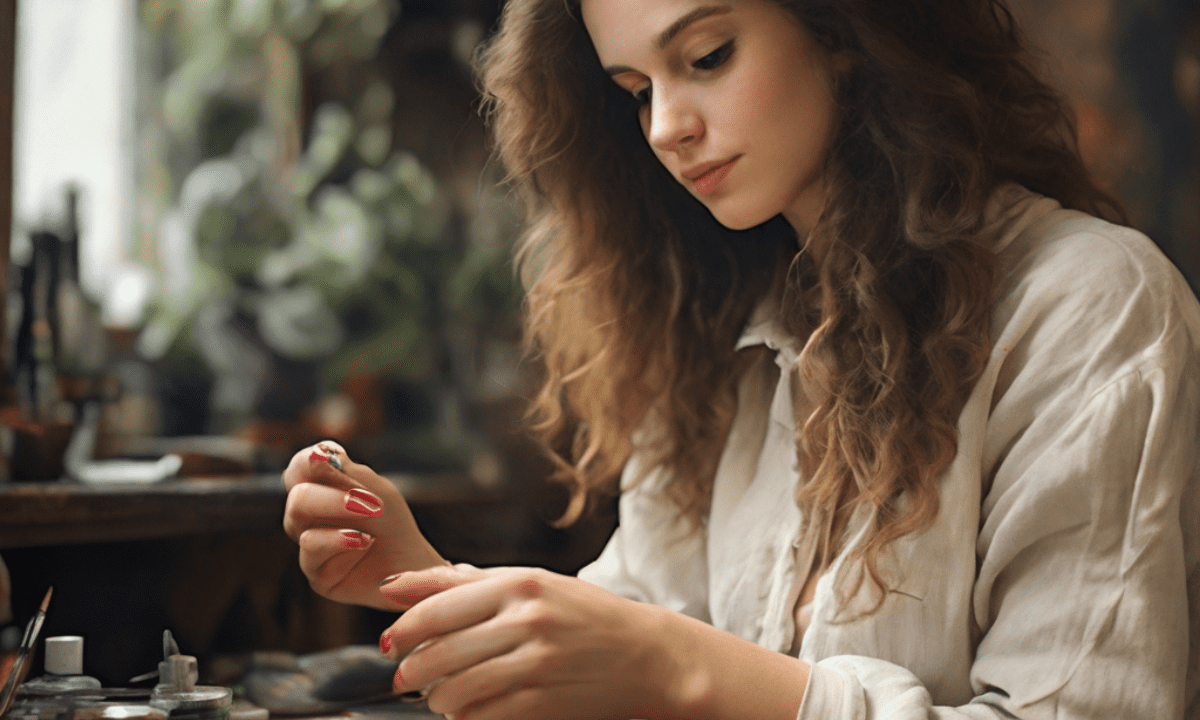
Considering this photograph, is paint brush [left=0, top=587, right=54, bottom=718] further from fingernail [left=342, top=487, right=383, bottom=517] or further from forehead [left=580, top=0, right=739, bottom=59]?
forehead [left=580, top=0, right=739, bottom=59]

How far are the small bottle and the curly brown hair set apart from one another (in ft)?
1.91

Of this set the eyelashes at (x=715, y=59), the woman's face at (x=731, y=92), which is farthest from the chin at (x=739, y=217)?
the eyelashes at (x=715, y=59)

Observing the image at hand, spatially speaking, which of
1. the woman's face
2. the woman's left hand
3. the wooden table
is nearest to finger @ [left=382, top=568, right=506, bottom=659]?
the woman's left hand

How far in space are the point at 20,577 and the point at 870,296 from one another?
1.15 meters

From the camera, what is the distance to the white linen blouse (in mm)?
776

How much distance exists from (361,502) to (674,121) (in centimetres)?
43

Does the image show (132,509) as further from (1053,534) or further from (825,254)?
(1053,534)

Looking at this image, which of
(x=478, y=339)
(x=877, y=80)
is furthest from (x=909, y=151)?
(x=478, y=339)

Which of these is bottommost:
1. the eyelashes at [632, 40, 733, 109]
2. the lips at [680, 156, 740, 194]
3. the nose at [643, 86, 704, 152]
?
the lips at [680, 156, 740, 194]

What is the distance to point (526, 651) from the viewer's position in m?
0.67

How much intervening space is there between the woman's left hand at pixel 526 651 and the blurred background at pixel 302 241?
115 cm

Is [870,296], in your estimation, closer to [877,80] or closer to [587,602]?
[877,80]

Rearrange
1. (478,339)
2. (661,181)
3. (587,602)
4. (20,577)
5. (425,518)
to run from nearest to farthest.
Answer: (587,602), (661,181), (20,577), (425,518), (478,339)

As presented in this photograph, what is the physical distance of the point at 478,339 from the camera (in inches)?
93.9
